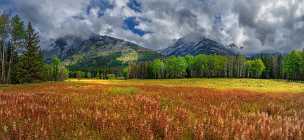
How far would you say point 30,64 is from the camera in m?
63.3

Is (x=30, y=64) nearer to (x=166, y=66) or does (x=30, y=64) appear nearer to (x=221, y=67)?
(x=166, y=66)

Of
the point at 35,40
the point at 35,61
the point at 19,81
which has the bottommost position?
the point at 19,81

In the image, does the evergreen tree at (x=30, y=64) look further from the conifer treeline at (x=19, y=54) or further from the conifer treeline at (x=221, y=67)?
the conifer treeline at (x=221, y=67)

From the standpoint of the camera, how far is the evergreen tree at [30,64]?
6162 cm

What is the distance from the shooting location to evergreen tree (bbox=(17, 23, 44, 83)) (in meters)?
61.6

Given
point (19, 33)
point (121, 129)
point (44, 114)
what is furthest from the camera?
point (19, 33)

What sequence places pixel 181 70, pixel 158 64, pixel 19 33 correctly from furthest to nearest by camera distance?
pixel 158 64 < pixel 181 70 < pixel 19 33

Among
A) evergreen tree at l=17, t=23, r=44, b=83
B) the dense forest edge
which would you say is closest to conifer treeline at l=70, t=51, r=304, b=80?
the dense forest edge

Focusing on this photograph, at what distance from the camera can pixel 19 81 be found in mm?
60438

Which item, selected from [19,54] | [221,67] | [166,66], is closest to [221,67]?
[221,67]

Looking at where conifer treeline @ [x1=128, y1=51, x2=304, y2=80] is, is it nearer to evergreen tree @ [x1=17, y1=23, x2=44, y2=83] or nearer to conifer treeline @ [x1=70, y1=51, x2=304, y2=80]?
conifer treeline @ [x1=70, y1=51, x2=304, y2=80]

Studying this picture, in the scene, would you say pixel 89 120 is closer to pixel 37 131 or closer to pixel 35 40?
pixel 37 131

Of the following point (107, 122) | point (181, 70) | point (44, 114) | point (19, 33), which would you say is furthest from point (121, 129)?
point (181, 70)

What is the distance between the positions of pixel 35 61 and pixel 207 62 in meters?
122
